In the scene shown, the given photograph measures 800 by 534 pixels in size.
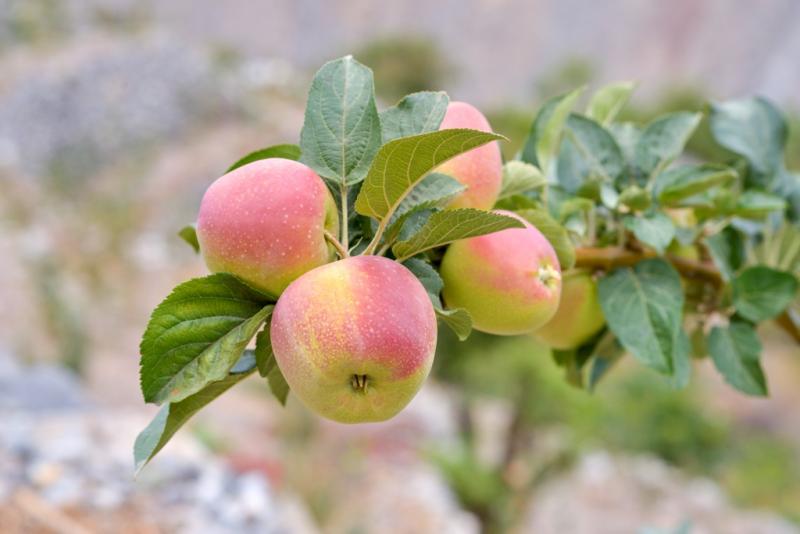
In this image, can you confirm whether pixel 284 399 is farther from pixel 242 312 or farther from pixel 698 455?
pixel 698 455

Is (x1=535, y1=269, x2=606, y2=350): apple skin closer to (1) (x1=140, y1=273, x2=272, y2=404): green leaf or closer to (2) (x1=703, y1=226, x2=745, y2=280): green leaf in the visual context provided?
(2) (x1=703, y1=226, x2=745, y2=280): green leaf

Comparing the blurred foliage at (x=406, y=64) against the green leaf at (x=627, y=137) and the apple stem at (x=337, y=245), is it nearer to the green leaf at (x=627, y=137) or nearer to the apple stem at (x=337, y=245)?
the green leaf at (x=627, y=137)

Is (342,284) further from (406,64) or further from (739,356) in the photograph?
(406,64)

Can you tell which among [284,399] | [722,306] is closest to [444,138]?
[284,399]

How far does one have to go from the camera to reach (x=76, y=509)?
65.2 inches

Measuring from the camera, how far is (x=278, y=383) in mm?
421

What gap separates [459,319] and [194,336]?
4.6 inches

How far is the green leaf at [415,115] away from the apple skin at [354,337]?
0.07 metres

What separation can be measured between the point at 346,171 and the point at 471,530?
9.14 feet

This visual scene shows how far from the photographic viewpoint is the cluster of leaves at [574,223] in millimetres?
350

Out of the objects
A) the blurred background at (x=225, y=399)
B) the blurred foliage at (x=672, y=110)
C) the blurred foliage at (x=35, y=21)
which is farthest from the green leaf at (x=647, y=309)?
the blurred foliage at (x=35, y=21)

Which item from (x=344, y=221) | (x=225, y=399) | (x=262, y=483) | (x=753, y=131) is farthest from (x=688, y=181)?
(x=225, y=399)

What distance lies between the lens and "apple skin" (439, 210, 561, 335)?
39cm

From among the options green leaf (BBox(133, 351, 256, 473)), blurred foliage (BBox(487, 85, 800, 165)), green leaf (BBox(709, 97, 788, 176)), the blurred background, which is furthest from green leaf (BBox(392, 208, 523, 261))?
blurred foliage (BBox(487, 85, 800, 165))
